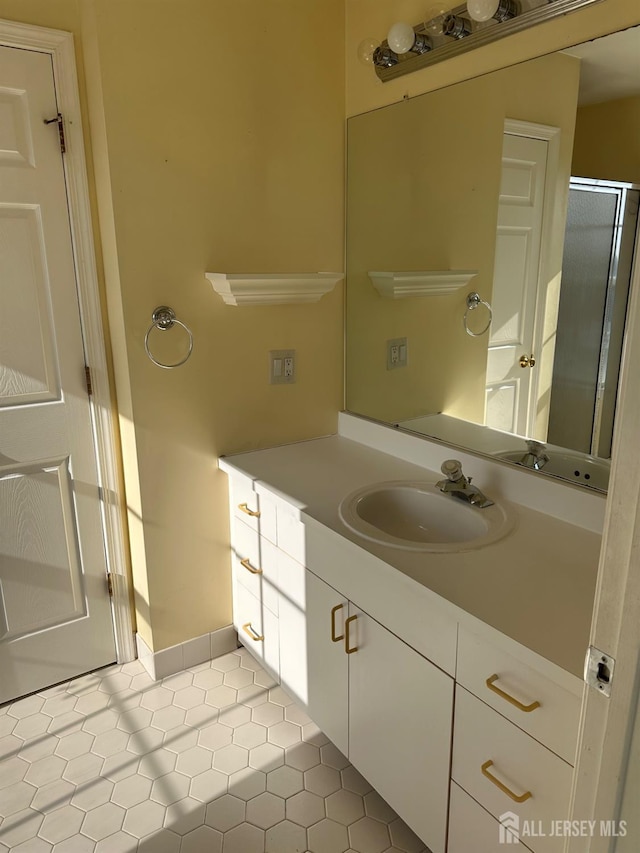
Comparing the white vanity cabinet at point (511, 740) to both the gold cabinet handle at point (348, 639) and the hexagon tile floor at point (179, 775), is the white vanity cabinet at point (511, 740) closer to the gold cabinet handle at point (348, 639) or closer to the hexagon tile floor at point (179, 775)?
the gold cabinet handle at point (348, 639)

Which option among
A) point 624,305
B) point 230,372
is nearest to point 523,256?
point 624,305

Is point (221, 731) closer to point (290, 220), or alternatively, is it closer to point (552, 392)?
point (552, 392)

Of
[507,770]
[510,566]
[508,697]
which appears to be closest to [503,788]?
[507,770]

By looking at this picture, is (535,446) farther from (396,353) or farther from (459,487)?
(396,353)

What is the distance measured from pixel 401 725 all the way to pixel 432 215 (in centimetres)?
149

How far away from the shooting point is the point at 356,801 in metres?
1.70

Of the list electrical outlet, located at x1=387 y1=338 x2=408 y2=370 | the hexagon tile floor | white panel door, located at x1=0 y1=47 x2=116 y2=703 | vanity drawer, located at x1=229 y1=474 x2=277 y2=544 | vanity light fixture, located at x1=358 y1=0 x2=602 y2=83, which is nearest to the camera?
vanity light fixture, located at x1=358 y1=0 x2=602 y2=83

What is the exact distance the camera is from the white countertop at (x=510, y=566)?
1136mm

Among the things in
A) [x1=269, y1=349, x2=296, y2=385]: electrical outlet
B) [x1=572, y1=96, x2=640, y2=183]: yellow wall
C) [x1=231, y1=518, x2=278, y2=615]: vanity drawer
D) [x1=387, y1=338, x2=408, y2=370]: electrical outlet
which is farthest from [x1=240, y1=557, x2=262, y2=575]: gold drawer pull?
[x1=572, y1=96, x2=640, y2=183]: yellow wall

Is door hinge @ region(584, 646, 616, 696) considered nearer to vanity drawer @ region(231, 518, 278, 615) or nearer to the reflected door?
the reflected door

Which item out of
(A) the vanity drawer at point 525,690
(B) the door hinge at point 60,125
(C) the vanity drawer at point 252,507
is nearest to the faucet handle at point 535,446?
(A) the vanity drawer at point 525,690

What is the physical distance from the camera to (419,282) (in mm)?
2018

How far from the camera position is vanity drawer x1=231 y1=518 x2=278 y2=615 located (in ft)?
6.44

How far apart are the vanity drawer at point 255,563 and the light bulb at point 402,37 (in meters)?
1.53
